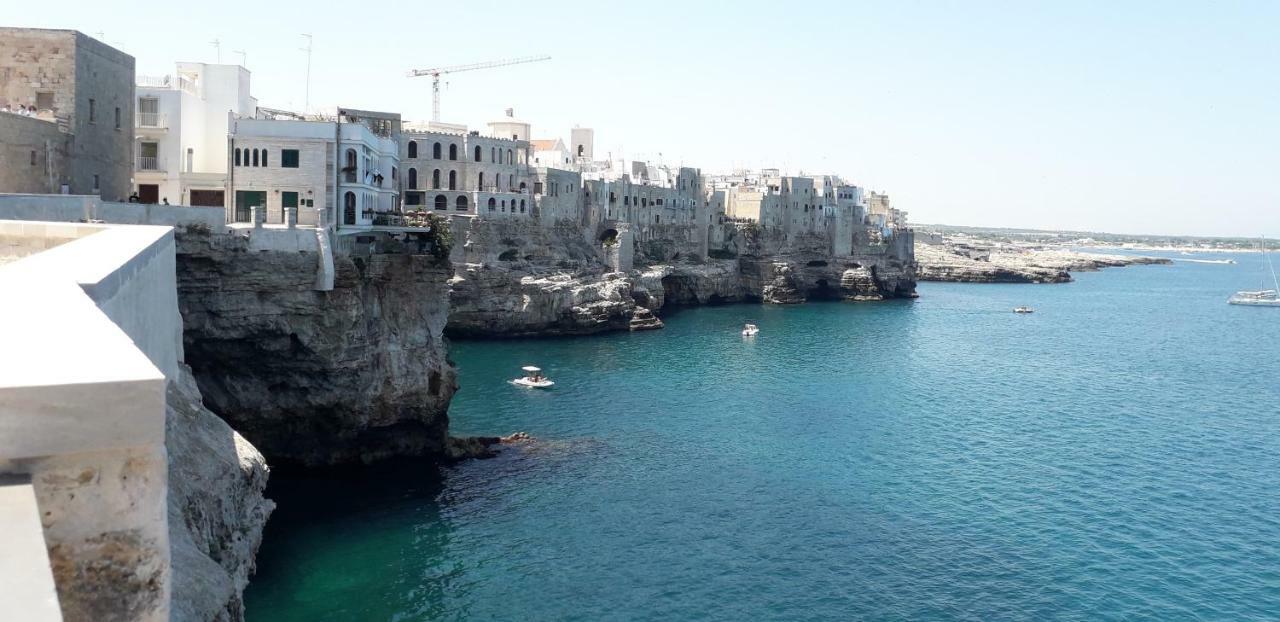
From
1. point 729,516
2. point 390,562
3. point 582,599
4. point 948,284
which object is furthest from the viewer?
point 948,284

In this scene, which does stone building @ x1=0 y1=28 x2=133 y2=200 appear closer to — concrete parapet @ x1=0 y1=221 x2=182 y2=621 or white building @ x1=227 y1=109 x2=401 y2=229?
white building @ x1=227 y1=109 x2=401 y2=229

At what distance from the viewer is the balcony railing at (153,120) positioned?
3972 centimetres

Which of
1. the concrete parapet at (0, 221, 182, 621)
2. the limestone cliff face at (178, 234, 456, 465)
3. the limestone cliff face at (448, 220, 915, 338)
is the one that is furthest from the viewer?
the limestone cliff face at (448, 220, 915, 338)

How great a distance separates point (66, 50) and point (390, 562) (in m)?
19.1

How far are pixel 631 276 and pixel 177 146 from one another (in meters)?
52.4

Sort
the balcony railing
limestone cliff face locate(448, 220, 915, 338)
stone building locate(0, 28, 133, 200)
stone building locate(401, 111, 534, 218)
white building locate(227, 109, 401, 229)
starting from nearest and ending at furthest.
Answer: stone building locate(0, 28, 133, 200)
white building locate(227, 109, 401, 229)
the balcony railing
limestone cliff face locate(448, 220, 915, 338)
stone building locate(401, 111, 534, 218)

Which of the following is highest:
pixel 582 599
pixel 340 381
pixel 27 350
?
pixel 27 350

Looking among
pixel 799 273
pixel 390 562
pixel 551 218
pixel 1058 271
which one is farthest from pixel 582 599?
pixel 1058 271

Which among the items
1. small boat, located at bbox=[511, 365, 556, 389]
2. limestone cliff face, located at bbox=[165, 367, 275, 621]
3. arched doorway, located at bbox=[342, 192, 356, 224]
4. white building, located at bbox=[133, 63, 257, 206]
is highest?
white building, located at bbox=[133, 63, 257, 206]

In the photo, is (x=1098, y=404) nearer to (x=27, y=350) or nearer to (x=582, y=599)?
(x=582, y=599)

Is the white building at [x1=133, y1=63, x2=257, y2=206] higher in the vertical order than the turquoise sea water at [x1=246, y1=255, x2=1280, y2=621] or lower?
higher

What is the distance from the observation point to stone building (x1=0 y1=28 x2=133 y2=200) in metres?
28.7

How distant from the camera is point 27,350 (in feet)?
23.2

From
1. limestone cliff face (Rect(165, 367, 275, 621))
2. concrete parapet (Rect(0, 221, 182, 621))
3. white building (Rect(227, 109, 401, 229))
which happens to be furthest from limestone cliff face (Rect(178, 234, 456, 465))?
concrete parapet (Rect(0, 221, 182, 621))
